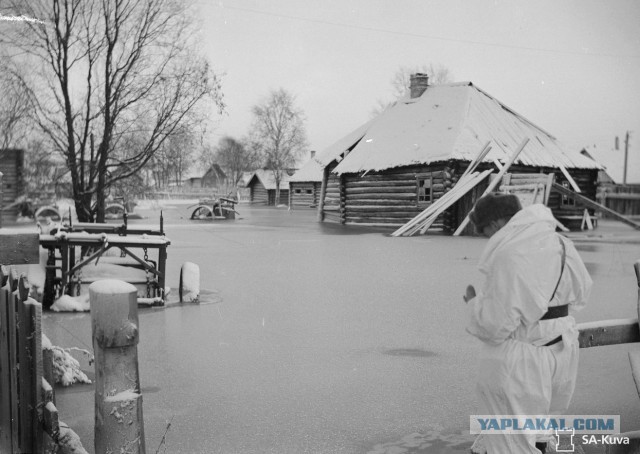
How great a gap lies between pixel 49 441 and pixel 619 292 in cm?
984

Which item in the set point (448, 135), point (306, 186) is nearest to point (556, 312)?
point (448, 135)

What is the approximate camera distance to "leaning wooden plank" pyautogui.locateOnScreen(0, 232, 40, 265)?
10.5 ft

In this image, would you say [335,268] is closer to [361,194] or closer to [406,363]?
[406,363]

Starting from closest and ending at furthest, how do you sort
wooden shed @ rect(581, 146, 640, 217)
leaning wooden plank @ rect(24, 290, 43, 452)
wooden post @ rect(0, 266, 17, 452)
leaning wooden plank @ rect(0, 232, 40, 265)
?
1. leaning wooden plank @ rect(24, 290, 43, 452)
2. wooden post @ rect(0, 266, 17, 452)
3. leaning wooden plank @ rect(0, 232, 40, 265)
4. wooden shed @ rect(581, 146, 640, 217)

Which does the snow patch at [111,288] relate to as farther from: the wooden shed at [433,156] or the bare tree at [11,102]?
the wooden shed at [433,156]

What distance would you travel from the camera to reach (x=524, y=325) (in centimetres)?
302

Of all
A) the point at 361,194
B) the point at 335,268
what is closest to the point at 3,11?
the point at 335,268

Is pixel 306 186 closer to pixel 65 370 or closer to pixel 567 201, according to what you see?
pixel 567 201

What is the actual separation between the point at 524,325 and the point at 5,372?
2500 mm

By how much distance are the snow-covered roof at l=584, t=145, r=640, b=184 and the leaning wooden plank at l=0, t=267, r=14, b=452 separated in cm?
6601

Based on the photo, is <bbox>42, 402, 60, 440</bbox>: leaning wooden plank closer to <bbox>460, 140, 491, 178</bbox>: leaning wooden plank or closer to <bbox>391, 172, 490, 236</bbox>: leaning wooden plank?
<bbox>391, 172, 490, 236</bbox>: leaning wooden plank

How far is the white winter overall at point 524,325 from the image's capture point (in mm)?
2955

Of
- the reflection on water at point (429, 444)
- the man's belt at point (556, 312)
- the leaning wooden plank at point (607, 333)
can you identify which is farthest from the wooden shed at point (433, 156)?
the man's belt at point (556, 312)

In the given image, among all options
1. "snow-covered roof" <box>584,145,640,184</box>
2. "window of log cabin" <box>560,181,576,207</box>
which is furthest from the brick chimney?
"snow-covered roof" <box>584,145,640,184</box>
